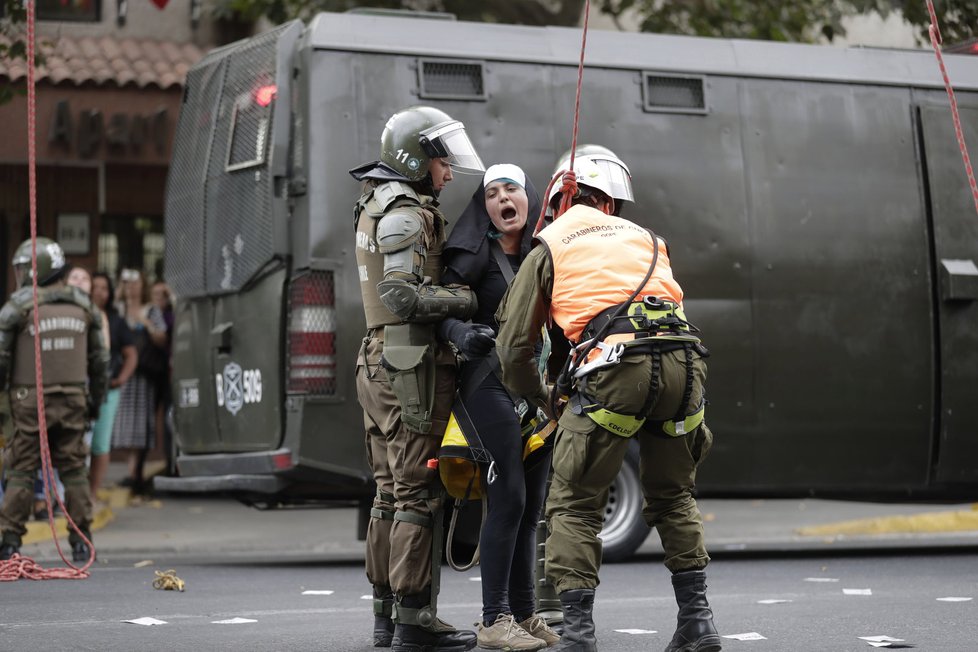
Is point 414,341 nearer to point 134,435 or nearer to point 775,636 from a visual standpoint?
point 775,636

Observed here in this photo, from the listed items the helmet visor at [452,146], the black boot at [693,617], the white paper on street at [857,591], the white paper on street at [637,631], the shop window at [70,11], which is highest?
the shop window at [70,11]

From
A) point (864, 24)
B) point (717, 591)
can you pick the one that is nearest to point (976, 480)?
point (717, 591)

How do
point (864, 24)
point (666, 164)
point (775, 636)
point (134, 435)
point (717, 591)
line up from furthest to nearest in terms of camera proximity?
point (864, 24)
point (134, 435)
point (666, 164)
point (717, 591)
point (775, 636)

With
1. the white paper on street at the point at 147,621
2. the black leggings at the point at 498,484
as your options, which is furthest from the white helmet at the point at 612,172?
the white paper on street at the point at 147,621

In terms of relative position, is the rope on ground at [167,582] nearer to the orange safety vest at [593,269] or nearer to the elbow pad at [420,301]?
the elbow pad at [420,301]

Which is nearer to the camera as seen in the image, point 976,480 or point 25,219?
point 976,480

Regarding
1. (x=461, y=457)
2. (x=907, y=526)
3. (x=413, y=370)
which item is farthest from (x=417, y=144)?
(x=907, y=526)

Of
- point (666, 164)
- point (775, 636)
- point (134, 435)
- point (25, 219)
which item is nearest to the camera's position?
point (775, 636)

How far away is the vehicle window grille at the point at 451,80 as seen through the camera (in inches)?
359

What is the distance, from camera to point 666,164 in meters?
9.48

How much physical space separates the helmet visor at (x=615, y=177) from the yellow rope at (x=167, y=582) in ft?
11.9

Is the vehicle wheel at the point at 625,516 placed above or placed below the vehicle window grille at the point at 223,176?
below

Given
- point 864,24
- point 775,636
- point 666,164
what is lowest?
point 775,636

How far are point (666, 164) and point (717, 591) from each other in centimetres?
260
